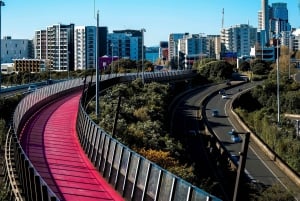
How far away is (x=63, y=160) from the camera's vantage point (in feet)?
70.2

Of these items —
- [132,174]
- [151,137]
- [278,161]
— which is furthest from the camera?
[278,161]

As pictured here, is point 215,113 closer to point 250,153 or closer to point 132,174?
point 250,153

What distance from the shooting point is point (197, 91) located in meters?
97.8

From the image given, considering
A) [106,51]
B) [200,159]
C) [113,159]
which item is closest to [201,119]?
[200,159]

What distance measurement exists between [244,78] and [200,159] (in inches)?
3456

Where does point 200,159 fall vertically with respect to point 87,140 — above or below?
below

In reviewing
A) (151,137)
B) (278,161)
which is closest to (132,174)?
(151,137)

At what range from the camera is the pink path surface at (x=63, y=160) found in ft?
55.3

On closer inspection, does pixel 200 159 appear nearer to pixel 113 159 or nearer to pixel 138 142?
pixel 138 142

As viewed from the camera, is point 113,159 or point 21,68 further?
point 21,68

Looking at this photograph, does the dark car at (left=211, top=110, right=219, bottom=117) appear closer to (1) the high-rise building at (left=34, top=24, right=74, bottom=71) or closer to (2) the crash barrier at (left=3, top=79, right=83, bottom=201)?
(2) the crash barrier at (left=3, top=79, right=83, bottom=201)

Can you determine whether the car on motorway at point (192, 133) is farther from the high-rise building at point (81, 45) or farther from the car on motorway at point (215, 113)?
the high-rise building at point (81, 45)

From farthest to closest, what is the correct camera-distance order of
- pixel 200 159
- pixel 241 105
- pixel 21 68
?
pixel 21 68 → pixel 241 105 → pixel 200 159

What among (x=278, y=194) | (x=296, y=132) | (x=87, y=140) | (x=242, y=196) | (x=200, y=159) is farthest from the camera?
(x=296, y=132)
